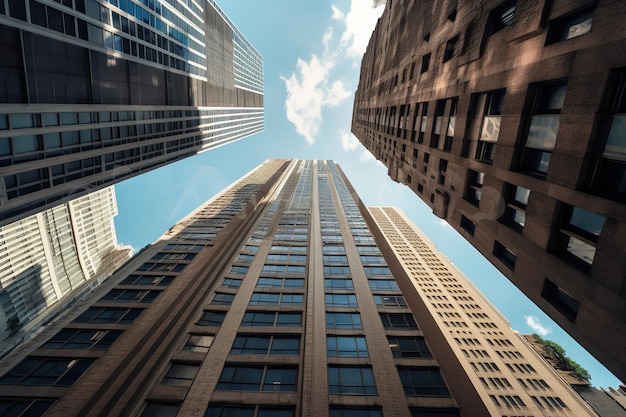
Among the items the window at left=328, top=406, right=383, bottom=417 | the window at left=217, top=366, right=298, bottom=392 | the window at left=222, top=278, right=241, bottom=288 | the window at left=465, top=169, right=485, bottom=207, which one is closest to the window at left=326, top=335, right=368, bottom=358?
the window at left=217, top=366, right=298, bottom=392

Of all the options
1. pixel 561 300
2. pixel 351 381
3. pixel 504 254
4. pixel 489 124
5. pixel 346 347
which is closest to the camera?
pixel 561 300

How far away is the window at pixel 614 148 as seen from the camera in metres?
9.14

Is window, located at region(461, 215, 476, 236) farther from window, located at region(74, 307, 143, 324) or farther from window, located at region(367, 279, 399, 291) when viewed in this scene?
window, located at region(74, 307, 143, 324)

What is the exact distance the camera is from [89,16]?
94.7 feet

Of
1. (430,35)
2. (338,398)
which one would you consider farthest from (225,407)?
(430,35)

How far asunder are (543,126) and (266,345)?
25524mm

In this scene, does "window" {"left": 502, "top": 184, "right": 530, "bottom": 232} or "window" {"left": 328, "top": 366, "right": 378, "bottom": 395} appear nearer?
"window" {"left": 502, "top": 184, "right": 530, "bottom": 232}

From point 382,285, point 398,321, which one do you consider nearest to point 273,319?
point 398,321

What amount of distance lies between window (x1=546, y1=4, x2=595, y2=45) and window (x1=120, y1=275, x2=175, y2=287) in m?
43.3

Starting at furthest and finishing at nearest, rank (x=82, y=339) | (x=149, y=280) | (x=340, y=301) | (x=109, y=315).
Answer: (x=149, y=280)
(x=340, y=301)
(x=109, y=315)
(x=82, y=339)

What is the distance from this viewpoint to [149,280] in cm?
3797

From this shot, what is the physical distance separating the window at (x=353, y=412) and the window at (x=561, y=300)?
1398 cm

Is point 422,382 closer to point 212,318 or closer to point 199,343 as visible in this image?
point 199,343

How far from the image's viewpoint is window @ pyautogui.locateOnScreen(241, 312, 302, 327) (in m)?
28.2
